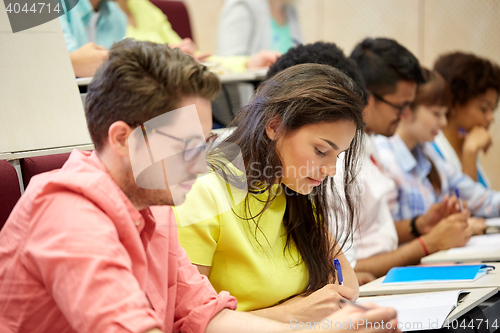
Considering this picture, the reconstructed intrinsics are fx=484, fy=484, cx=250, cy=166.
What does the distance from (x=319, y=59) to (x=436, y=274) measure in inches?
26.3

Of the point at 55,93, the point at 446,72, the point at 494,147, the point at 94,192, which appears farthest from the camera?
the point at 494,147

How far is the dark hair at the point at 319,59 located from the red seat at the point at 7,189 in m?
0.72

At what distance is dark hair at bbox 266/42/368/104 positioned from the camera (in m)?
1.36

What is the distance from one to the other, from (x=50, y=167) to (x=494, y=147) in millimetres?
3375

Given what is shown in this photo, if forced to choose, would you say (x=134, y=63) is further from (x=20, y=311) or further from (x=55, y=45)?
(x=55, y=45)

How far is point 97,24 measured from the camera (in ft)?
5.52

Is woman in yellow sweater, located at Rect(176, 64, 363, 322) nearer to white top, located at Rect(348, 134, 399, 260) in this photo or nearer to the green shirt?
white top, located at Rect(348, 134, 399, 260)

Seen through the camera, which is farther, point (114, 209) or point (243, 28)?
point (243, 28)

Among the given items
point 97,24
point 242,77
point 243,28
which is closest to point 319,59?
point 242,77

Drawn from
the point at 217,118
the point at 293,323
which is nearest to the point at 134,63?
the point at 293,323

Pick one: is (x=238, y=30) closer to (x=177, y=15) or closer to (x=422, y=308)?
(x=177, y=15)

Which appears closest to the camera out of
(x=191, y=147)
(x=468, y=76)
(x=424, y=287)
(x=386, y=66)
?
(x=191, y=147)

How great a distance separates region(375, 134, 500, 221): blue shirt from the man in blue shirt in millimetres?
1164

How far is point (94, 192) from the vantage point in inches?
23.1
